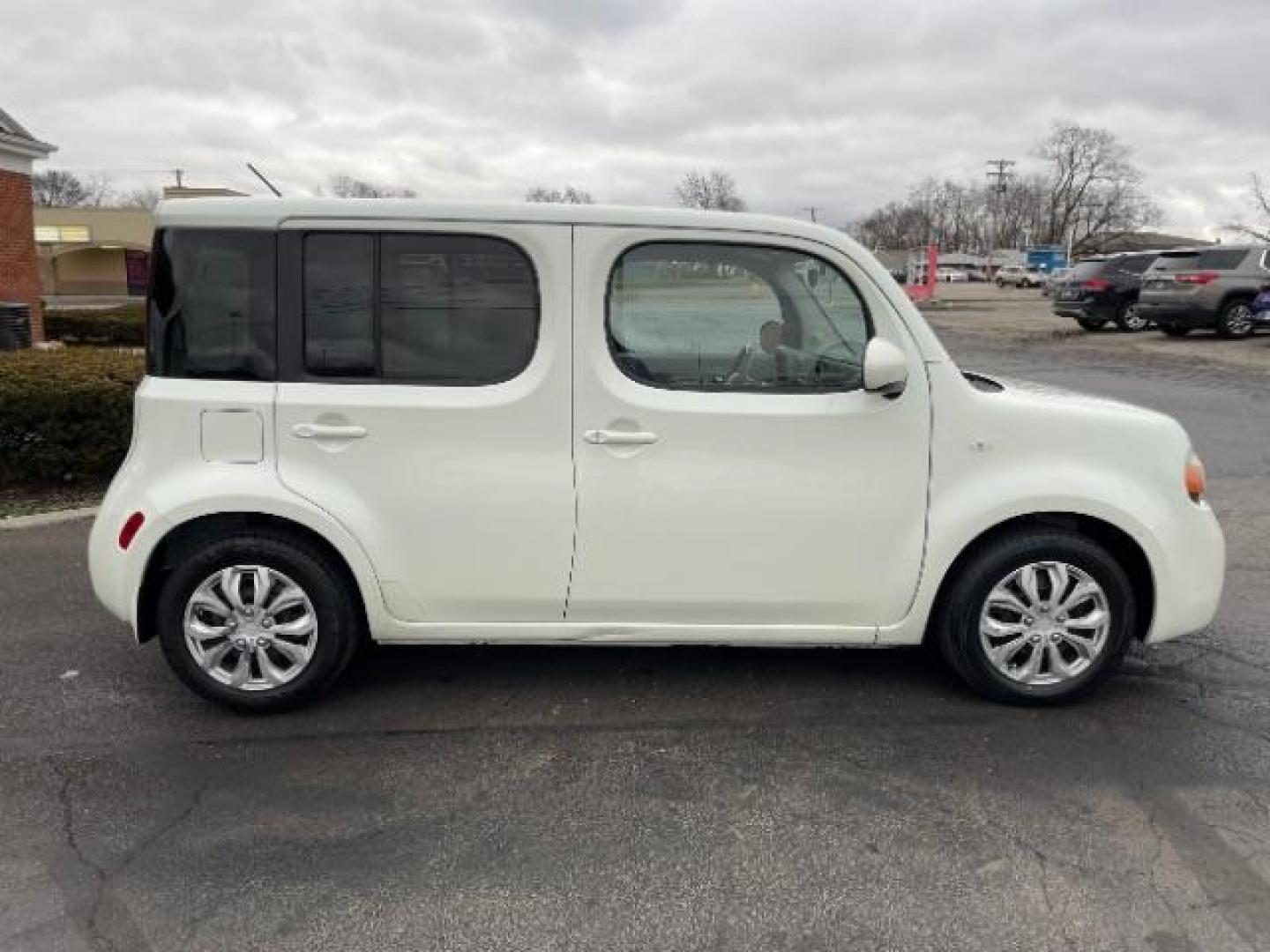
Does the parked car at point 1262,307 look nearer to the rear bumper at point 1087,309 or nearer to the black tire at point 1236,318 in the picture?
the black tire at point 1236,318

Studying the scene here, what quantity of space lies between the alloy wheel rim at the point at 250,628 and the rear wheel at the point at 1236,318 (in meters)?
20.1

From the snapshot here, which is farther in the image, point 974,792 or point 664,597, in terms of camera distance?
point 664,597

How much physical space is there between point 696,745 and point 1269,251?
19.6 m

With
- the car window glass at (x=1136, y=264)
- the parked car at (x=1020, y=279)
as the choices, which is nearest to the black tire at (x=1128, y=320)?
the car window glass at (x=1136, y=264)

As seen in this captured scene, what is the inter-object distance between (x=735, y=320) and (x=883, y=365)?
578 mm

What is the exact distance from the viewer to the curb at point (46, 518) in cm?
596

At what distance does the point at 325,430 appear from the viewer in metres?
3.32

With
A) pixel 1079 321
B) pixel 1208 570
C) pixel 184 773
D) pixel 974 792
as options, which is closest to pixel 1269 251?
pixel 1079 321

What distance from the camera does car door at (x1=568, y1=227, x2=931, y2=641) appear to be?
11.0 feet

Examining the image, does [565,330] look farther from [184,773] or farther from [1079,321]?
[1079,321]

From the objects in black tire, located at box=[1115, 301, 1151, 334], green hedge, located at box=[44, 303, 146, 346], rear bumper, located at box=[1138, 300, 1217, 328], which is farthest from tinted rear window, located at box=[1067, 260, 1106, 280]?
green hedge, located at box=[44, 303, 146, 346]

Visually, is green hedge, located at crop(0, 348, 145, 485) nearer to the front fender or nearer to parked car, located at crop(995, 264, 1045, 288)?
the front fender

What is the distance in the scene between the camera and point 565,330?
132 inches

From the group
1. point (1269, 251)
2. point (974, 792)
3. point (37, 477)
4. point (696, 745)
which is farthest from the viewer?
point (1269, 251)
